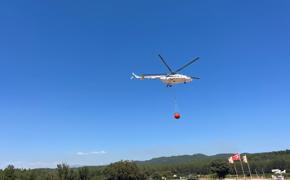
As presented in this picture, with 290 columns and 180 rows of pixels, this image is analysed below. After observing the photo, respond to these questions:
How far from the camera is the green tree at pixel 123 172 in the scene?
4577 inches

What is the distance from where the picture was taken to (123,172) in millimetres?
116375

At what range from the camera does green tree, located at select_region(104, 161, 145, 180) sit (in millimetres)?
116250

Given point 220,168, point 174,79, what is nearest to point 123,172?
point 220,168

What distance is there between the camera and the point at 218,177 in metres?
138

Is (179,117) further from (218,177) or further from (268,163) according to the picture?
(268,163)

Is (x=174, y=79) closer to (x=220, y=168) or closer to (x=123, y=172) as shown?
(x=123, y=172)

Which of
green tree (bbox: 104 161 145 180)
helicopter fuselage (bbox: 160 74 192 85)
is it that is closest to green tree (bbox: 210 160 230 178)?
green tree (bbox: 104 161 145 180)

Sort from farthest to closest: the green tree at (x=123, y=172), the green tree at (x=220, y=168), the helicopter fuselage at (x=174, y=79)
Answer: the green tree at (x=220, y=168) → the green tree at (x=123, y=172) → the helicopter fuselage at (x=174, y=79)

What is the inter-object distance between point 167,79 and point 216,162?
103m

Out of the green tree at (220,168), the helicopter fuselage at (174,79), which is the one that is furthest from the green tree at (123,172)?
the helicopter fuselage at (174,79)

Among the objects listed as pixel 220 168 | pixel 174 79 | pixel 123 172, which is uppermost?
pixel 174 79

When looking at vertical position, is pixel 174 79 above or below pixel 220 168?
above

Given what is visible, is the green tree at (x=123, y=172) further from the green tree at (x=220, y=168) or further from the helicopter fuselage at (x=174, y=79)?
the helicopter fuselage at (x=174, y=79)

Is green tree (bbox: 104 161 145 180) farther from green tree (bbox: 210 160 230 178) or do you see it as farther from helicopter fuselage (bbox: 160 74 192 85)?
helicopter fuselage (bbox: 160 74 192 85)
